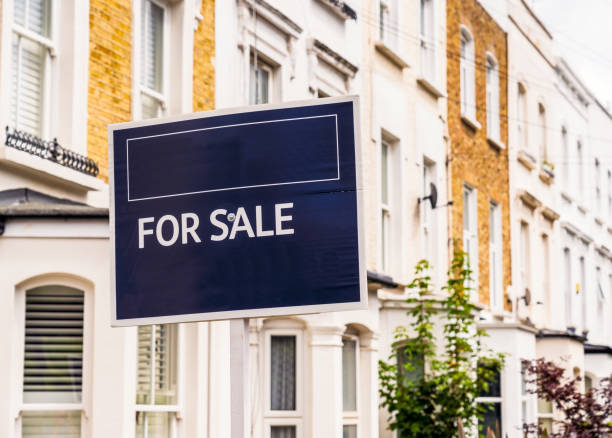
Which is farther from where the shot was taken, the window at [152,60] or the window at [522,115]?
the window at [522,115]

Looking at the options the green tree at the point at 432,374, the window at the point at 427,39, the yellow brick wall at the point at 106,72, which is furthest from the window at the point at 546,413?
the yellow brick wall at the point at 106,72

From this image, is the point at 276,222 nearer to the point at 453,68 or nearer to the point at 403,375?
the point at 403,375

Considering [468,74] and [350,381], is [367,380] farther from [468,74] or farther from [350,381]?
[468,74]

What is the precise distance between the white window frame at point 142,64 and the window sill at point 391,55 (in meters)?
5.66

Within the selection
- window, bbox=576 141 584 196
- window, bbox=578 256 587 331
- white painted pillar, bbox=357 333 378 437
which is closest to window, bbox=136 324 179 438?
white painted pillar, bbox=357 333 378 437

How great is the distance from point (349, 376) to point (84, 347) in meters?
5.03

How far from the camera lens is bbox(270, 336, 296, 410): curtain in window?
40.1 feet

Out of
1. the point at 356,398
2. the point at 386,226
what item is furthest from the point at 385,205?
the point at 356,398

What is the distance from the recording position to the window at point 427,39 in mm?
19453

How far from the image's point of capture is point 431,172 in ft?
63.0

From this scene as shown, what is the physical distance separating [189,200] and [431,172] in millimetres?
13773

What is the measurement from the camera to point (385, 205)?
1716cm

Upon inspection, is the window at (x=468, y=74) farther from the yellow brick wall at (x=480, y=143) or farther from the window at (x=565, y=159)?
the window at (x=565, y=159)

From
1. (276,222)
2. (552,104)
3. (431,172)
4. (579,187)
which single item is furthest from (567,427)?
(579,187)
